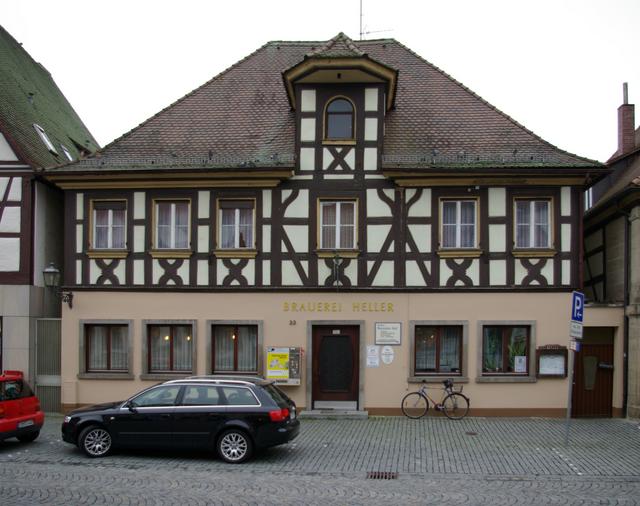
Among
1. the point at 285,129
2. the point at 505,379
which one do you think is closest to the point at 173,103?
the point at 285,129

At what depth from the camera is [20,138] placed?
64.9ft

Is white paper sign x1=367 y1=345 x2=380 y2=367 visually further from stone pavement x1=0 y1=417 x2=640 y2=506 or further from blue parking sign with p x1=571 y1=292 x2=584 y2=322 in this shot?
blue parking sign with p x1=571 y1=292 x2=584 y2=322

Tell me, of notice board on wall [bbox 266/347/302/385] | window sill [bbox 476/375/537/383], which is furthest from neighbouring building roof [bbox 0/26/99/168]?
window sill [bbox 476/375/537/383]

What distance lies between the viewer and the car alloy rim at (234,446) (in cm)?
1297

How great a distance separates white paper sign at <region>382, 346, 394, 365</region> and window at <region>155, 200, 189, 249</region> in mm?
6181

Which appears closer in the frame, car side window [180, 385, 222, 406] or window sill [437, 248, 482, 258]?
car side window [180, 385, 222, 406]

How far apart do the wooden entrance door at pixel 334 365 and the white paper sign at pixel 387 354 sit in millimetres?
694

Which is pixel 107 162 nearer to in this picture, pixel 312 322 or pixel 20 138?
pixel 20 138

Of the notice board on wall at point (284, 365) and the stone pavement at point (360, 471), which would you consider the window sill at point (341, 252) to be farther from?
the stone pavement at point (360, 471)

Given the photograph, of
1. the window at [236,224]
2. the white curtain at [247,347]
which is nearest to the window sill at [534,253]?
the window at [236,224]

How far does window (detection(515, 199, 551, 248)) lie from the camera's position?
18.3 m

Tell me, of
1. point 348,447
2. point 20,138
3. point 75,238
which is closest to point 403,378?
point 348,447

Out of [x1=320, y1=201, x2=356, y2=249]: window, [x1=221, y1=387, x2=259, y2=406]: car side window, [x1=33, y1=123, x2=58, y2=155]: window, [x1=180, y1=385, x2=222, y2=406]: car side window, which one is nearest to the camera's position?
[x1=221, y1=387, x2=259, y2=406]: car side window

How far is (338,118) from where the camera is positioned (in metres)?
18.7
